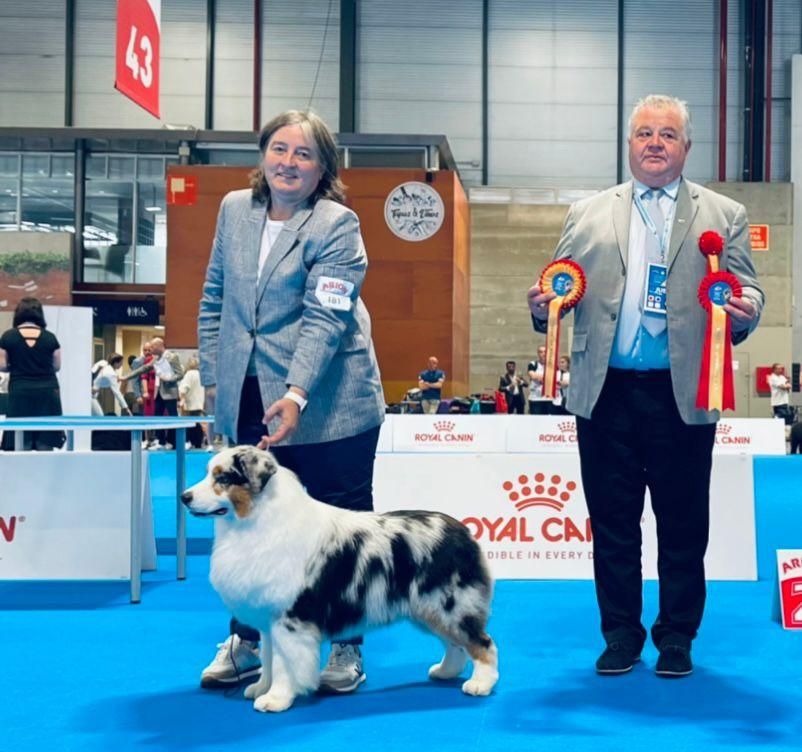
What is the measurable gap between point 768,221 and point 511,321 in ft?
17.9

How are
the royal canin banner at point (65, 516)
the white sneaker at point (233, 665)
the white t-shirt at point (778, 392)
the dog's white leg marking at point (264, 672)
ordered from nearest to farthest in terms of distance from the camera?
the dog's white leg marking at point (264, 672)
the white sneaker at point (233, 665)
the royal canin banner at point (65, 516)
the white t-shirt at point (778, 392)

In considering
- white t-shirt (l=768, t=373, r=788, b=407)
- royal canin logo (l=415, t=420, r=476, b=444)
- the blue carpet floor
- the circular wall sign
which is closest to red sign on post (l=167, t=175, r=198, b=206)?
the circular wall sign

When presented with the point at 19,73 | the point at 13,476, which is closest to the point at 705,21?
the point at 19,73

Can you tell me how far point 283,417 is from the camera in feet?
9.29

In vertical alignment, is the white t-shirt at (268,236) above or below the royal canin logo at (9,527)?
above

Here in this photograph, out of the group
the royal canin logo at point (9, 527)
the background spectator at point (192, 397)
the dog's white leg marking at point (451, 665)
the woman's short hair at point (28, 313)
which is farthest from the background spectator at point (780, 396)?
the dog's white leg marking at point (451, 665)

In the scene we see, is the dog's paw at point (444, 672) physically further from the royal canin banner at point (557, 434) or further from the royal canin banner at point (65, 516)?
the royal canin banner at point (557, 434)

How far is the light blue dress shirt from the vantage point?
10.5 ft

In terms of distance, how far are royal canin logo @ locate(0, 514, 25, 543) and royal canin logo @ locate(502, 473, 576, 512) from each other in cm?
226

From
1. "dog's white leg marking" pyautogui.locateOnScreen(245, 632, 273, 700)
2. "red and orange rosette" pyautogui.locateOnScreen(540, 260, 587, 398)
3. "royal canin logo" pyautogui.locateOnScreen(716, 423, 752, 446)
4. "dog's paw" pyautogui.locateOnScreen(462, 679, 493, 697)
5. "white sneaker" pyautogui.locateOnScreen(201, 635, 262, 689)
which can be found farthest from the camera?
"royal canin logo" pyautogui.locateOnScreen(716, 423, 752, 446)

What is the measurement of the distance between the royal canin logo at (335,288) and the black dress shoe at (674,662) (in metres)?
1.48

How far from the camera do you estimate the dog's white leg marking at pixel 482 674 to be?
3.00 meters

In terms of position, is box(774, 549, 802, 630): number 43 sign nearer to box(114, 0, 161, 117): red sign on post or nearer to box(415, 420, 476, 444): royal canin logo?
box(415, 420, 476, 444): royal canin logo

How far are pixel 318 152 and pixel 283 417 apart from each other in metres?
0.76
